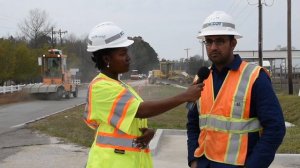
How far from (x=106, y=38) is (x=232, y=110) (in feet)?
3.05

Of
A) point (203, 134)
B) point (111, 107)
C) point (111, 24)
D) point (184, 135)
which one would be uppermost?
point (111, 24)

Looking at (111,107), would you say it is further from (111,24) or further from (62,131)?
(62,131)

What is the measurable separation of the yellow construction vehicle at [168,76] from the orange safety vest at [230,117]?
61548mm

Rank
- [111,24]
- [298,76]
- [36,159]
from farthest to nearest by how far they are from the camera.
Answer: [298,76]
[36,159]
[111,24]

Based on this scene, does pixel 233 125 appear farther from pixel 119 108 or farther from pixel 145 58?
pixel 145 58

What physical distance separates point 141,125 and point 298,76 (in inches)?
2142

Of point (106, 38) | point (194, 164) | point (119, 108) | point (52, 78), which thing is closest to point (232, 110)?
→ point (194, 164)

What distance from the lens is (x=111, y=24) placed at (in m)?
3.43

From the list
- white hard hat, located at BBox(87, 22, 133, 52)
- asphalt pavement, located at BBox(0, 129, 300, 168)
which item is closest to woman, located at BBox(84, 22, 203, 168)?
white hard hat, located at BBox(87, 22, 133, 52)

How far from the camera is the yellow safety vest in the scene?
10.4 feet

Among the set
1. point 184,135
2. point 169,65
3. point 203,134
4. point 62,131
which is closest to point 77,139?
point 62,131

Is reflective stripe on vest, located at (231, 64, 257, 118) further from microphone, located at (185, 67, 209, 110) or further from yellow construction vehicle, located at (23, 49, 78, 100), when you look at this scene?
yellow construction vehicle, located at (23, 49, 78, 100)

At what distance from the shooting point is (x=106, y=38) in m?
3.32

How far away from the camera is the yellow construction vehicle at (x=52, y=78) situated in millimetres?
32125
